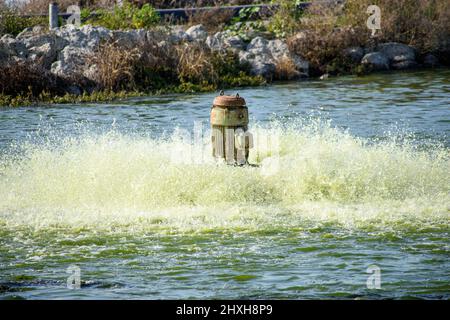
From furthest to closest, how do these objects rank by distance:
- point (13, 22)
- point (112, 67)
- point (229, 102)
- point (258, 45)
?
point (13, 22), point (258, 45), point (112, 67), point (229, 102)

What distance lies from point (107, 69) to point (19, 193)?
12.6 meters

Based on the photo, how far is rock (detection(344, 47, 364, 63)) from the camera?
31.9 m

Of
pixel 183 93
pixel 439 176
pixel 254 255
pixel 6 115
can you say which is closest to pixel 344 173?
pixel 439 176

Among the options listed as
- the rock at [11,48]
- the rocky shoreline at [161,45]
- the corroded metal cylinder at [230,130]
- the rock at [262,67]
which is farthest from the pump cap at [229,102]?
the rock at [262,67]

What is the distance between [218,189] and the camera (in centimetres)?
1430

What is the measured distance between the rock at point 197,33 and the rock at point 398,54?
605cm

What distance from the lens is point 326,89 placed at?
27.6m

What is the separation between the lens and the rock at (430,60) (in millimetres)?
32478

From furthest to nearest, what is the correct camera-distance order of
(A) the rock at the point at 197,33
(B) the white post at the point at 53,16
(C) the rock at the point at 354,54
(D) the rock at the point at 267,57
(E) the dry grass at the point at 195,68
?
(C) the rock at the point at 354,54 < (B) the white post at the point at 53,16 < (A) the rock at the point at 197,33 < (D) the rock at the point at 267,57 < (E) the dry grass at the point at 195,68

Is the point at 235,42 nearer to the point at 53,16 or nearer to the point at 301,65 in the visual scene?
the point at 301,65

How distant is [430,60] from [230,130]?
19206 mm

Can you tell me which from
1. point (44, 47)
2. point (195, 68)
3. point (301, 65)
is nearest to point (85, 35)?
point (44, 47)

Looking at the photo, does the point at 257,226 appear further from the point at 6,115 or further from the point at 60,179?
the point at 6,115

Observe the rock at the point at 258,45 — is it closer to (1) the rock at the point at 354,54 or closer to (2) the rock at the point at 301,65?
(2) the rock at the point at 301,65
